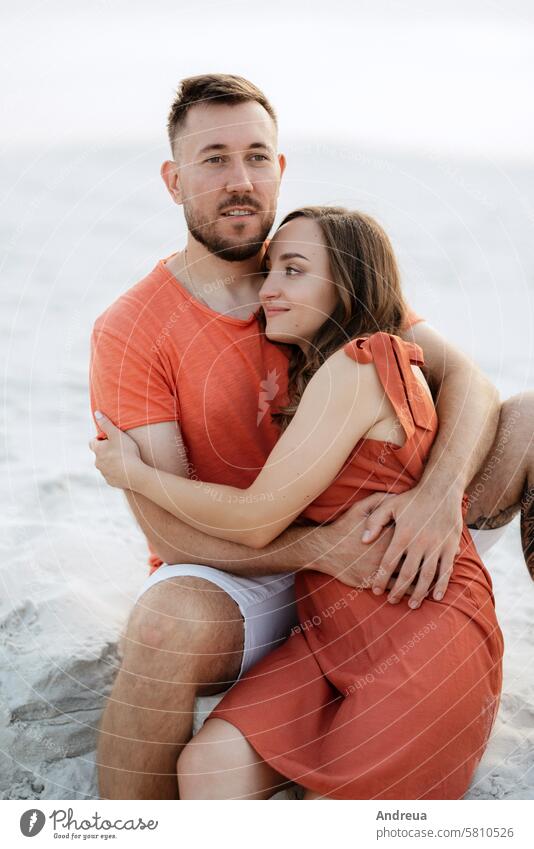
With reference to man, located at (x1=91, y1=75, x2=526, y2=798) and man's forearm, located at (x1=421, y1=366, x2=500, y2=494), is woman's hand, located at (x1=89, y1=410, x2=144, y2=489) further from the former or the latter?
man's forearm, located at (x1=421, y1=366, x2=500, y2=494)

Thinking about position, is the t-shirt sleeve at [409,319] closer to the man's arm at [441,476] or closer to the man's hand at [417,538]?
the man's arm at [441,476]

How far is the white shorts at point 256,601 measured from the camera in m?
1.82

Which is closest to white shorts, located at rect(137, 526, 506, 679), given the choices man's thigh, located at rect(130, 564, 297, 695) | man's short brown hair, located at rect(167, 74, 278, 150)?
man's thigh, located at rect(130, 564, 297, 695)

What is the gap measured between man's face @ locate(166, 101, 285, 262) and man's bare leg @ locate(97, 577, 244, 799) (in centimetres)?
72

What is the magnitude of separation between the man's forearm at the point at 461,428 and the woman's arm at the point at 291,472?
0.20 m

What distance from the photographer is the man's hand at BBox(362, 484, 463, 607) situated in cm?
172

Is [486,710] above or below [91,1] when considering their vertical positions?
below

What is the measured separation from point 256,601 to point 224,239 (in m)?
0.75

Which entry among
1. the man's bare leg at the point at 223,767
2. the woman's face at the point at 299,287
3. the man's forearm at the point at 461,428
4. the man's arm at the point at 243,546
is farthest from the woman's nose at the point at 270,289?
the man's bare leg at the point at 223,767

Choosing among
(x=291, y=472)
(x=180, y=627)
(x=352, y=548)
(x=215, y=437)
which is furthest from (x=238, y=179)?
(x=180, y=627)

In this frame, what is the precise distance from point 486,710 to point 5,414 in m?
2.29
